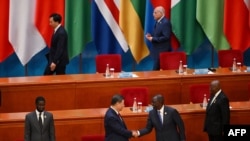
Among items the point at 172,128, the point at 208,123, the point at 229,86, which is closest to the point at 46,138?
the point at 172,128

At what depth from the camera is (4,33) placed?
14.3 meters

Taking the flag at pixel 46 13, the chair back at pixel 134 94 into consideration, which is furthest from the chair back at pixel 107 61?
the chair back at pixel 134 94

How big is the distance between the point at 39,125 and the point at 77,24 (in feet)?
15.3

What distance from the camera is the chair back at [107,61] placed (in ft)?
43.9

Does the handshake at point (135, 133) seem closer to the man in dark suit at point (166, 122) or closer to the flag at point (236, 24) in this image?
the man in dark suit at point (166, 122)

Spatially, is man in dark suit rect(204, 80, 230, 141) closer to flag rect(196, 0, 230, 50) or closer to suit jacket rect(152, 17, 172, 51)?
suit jacket rect(152, 17, 172, 51)

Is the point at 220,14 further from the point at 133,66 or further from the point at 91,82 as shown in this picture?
the point at 91,82

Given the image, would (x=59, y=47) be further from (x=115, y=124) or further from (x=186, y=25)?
(x=115, y=124)

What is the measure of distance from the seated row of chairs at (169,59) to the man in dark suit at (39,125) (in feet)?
10.6

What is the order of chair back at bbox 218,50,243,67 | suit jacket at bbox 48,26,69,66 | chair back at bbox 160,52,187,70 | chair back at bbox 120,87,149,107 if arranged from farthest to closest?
chair back at bbox 218,50,243,67 → chair back at bbox 160,52,187,70 → suit jacket at bbox 48,26,69,66 → chair back at bbox 120,87,149,107

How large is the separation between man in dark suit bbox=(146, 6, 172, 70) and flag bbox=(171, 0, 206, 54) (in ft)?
2.14

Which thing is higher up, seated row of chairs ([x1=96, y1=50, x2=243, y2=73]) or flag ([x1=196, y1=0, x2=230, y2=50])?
flag ([x1=196, y1=0, x2=230, y2=50])

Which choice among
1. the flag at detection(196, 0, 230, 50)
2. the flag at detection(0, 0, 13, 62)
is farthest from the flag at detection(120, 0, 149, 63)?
the flag at detection(0, 0, 13, 62)

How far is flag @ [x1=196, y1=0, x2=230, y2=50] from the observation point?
14891 mm
